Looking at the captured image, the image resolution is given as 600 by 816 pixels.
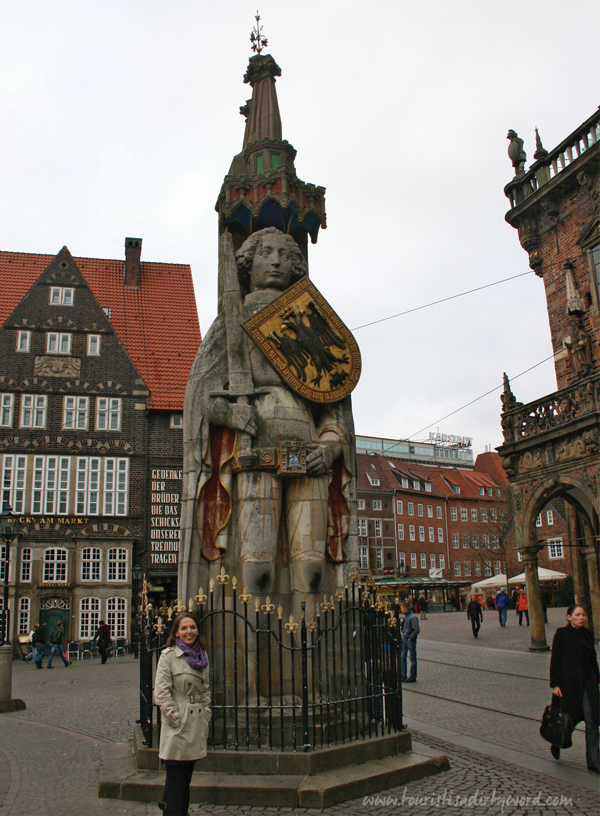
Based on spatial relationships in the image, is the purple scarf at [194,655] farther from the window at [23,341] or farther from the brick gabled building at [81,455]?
the window at [23,341]

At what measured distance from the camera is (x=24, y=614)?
27.6m

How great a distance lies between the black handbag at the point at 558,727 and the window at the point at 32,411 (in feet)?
87.1

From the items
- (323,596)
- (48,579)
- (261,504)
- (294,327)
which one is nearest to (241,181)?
(294,327)

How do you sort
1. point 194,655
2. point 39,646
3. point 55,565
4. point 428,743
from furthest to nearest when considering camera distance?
point 55,565
point 39,646
point 428,743
point 194,655

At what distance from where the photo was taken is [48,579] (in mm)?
28281

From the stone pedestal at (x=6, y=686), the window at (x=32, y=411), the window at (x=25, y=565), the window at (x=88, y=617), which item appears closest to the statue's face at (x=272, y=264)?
the stone pedestal at (x=6, y=686)

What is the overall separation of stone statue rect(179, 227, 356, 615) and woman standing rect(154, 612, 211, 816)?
2.10 meters

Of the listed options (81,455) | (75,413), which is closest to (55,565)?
(81,455)

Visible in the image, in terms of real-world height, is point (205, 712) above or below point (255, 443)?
below

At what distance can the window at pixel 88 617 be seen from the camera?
28078 mm

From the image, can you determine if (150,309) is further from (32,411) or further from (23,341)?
(32,411)

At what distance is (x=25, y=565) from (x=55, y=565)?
42.9 inches

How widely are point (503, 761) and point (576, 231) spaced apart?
1681 cm

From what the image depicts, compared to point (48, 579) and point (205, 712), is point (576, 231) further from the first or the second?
point (48, 579)
